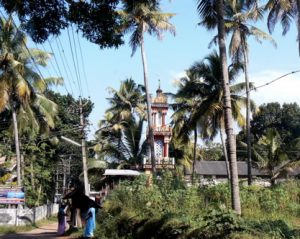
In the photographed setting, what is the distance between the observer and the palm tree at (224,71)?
13.0 m

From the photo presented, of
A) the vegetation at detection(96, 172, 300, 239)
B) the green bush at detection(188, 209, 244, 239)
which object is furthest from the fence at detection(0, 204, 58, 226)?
the green bush at detection(188, 209, 244, 239)

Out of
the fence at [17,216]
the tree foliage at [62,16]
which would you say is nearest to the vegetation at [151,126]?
the tree foliage at [62,16]

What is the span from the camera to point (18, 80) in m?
27.5

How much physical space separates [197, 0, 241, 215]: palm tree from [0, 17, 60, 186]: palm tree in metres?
12.5

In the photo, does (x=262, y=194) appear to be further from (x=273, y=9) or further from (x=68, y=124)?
(x=68, y=124)

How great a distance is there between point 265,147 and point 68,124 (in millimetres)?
23841

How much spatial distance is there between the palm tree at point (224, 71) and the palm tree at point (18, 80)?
1255cm

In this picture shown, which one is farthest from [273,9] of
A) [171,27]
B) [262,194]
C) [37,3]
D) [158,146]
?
[158,146]

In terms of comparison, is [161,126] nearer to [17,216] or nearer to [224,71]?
[17,216]

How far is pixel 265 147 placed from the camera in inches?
1540

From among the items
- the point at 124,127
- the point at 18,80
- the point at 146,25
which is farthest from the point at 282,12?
the point at 124,127

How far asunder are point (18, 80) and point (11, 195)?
643 centimetres

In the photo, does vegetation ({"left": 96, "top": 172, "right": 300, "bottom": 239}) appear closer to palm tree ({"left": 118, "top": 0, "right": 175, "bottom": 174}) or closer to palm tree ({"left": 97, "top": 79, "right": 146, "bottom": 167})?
palm tree ({"left": 118, "top": 0, "right": 175, "bottom": 174})

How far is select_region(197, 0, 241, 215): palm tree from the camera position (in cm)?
1302
